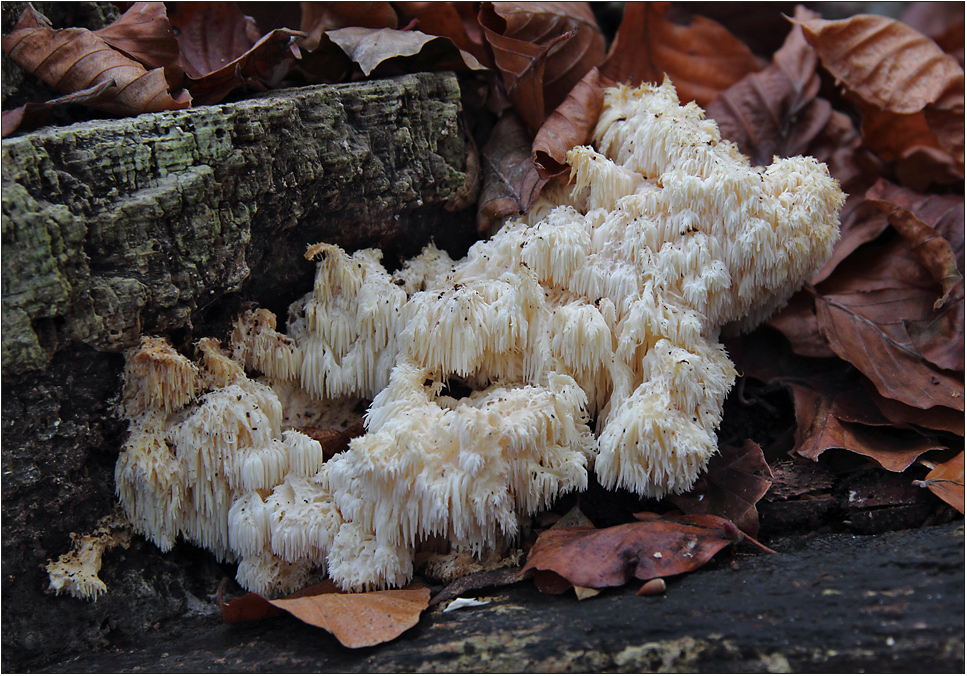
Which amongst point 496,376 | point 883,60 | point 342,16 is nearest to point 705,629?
point 496,376

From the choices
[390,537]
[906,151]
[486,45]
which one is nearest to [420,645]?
[390,537]

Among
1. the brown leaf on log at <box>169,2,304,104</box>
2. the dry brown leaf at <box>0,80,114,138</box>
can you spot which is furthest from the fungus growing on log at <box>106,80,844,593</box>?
the dry brown leaf at <box>0,80,114,138</box>

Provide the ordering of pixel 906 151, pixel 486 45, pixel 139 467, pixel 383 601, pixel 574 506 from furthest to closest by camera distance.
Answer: pixel 906 151 < pixel 486 45 < pixel 574 506 < pixel 139 467 < pixel 383 601

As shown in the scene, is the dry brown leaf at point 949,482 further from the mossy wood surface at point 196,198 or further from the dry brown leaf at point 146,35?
the dry brown leaf at point 146,35

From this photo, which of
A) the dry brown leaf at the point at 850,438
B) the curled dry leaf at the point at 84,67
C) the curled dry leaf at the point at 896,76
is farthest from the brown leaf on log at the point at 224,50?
the curled dry leaf at the point at 896,76

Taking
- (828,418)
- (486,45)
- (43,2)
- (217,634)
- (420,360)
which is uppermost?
(43,2)

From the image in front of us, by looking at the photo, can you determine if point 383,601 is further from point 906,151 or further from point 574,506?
point 906,151
